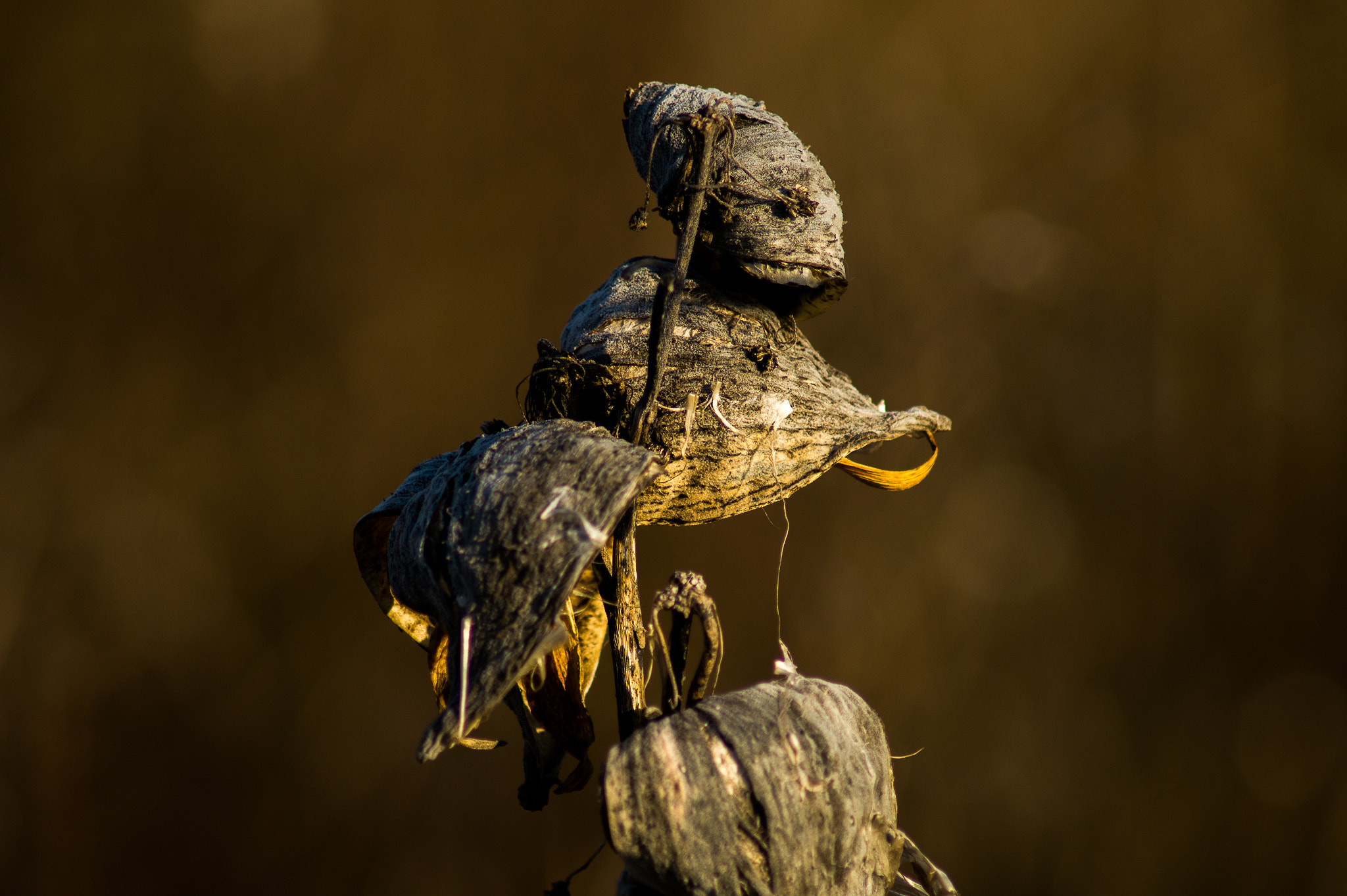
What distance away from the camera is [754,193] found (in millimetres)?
544

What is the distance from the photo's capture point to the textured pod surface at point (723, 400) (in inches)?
21.1

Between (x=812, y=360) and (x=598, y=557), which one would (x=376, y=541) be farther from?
(x=812, y=360)

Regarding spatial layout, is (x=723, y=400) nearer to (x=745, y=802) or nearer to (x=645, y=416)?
(x=645, y=416)

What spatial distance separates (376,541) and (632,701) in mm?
208

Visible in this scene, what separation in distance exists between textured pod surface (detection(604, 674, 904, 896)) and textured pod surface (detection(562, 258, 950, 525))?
0.42ft

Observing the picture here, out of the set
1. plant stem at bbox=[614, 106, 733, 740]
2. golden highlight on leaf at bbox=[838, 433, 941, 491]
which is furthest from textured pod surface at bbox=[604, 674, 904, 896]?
golden highlight on leaf at bbox=[838, 433, 941, 491]

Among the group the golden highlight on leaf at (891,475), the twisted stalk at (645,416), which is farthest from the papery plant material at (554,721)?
the golden highlight on leaf at (891,475)

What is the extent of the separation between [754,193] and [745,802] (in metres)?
0.35

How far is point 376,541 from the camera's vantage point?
60 centimetres

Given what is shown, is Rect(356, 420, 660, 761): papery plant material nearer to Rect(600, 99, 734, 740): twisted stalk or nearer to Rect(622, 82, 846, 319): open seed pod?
Rect(600, 99, 734, 740): twisted stalk

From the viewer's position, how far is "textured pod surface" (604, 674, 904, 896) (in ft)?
1.47

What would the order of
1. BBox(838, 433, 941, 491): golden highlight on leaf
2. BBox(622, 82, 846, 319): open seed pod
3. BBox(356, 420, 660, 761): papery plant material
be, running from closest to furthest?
1. BBox(356, 420, 660, 761): papery plant material
2. BBox(622, 82, 846, 319): open seed pod
3. BBox(838, 433, 941, 491): golden highlight on leaf

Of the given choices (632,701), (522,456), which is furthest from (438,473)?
(632,701)

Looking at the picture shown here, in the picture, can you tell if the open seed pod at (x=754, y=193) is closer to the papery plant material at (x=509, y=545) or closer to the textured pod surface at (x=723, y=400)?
the textured pod surface at (x=723, y=400)
